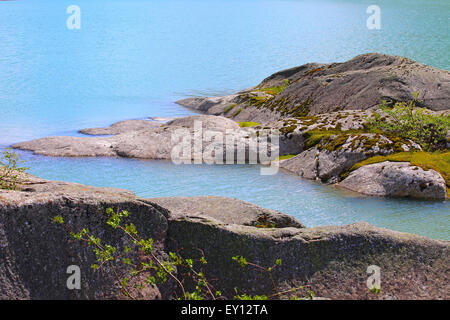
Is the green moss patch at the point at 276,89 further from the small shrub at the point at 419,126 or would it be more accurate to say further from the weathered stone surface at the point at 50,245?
the weathered stone surface at the point at 50,245

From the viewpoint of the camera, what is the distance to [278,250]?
10.8m

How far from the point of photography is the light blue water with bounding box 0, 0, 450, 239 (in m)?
25.2

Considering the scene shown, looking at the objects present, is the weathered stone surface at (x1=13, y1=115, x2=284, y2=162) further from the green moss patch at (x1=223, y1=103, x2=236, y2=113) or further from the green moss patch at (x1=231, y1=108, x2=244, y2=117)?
the green moss patch at (x1=223, y1=103, x2=236, y2=113)

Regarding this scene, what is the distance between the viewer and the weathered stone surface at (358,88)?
35.1m

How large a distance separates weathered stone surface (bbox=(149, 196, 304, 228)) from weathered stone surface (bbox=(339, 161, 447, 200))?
477 inches

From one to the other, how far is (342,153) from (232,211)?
15.7 metres

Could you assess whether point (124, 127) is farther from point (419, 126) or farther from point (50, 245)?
point (50, 245)

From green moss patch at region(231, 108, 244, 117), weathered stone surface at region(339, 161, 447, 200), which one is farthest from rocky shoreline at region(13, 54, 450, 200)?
green moss patch at region(231, 108, 244, 117)

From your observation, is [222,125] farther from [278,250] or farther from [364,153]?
[278,250]

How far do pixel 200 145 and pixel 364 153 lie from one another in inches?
437

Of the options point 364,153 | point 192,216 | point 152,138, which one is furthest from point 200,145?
point 192,216

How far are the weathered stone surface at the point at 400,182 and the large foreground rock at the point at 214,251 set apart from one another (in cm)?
1452

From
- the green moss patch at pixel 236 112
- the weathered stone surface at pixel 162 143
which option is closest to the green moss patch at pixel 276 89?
the green moss patch at pixel 236 112

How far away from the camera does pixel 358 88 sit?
38.3 m
